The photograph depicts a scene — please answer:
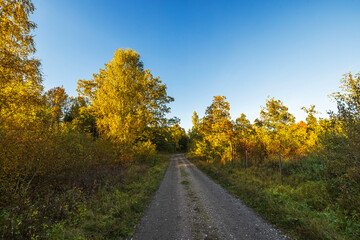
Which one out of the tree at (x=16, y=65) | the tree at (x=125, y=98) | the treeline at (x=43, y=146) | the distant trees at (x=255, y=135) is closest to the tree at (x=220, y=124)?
the distant trees at (x=255, y=135)

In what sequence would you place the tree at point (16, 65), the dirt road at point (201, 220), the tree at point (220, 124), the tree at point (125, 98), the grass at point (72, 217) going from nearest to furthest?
1. the grass at point (72, 217)
2. the dirt road at point (201, 220)
3. the tree at point (16, 65)
4. the tree at point (125, 98)
5. the tree at point (220, 124)

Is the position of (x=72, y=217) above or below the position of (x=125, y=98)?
below

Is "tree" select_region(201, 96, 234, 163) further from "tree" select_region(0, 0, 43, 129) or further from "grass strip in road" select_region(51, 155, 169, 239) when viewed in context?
"tree" select_region(0, 0, 43, 129)

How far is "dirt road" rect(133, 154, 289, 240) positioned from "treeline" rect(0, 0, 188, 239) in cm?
110

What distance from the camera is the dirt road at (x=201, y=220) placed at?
13.8ft

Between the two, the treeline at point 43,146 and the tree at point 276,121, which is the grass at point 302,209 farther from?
the tree at point 276,121

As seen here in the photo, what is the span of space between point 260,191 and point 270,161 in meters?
6.84

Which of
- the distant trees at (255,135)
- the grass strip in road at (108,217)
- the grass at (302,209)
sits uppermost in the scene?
the distant trees at (255,135)

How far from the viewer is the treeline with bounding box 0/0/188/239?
14.4 ft

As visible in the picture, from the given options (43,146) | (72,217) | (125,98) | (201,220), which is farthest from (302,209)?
(125,98)

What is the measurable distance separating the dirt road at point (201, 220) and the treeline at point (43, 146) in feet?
3.61

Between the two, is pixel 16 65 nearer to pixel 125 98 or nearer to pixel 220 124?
pixel 125 98

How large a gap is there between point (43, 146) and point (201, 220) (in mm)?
7373

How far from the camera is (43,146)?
588 centimetres
